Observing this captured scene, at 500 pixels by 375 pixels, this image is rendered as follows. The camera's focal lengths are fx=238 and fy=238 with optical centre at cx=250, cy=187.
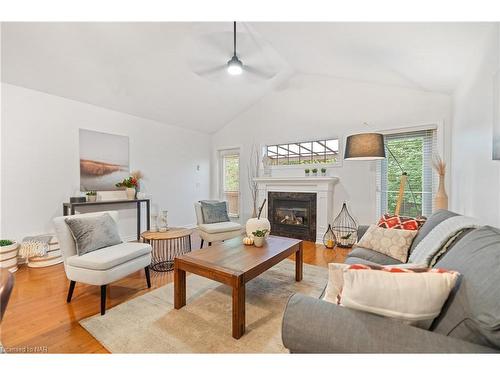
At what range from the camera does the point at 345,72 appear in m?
3.87

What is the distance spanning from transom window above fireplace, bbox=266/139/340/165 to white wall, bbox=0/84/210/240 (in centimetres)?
252

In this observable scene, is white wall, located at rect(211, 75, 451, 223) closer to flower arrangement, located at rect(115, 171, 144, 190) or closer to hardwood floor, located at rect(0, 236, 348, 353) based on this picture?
hardwood floor, located at rect(0, 236, 348, 353)

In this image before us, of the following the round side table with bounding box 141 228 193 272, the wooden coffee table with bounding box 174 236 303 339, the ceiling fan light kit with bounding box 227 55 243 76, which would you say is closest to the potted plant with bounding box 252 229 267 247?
the wooden coffee table with bounding box 174 236 303 339

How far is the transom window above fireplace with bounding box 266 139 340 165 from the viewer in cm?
450

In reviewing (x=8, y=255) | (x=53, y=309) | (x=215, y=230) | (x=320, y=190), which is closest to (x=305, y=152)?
(x=320, y=190)

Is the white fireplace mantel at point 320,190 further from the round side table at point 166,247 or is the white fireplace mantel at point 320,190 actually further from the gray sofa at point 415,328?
the gray sofa at point 415,328

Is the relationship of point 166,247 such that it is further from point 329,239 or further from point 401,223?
point 401,223

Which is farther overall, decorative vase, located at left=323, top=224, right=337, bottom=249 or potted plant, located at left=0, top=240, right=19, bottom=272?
decorative vase, located at left=323, top=224, right=337, bottom=249

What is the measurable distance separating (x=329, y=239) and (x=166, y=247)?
2788 millimetres

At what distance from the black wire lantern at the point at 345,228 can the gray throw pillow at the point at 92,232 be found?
3483 mm

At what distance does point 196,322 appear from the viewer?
1915 millimetres
